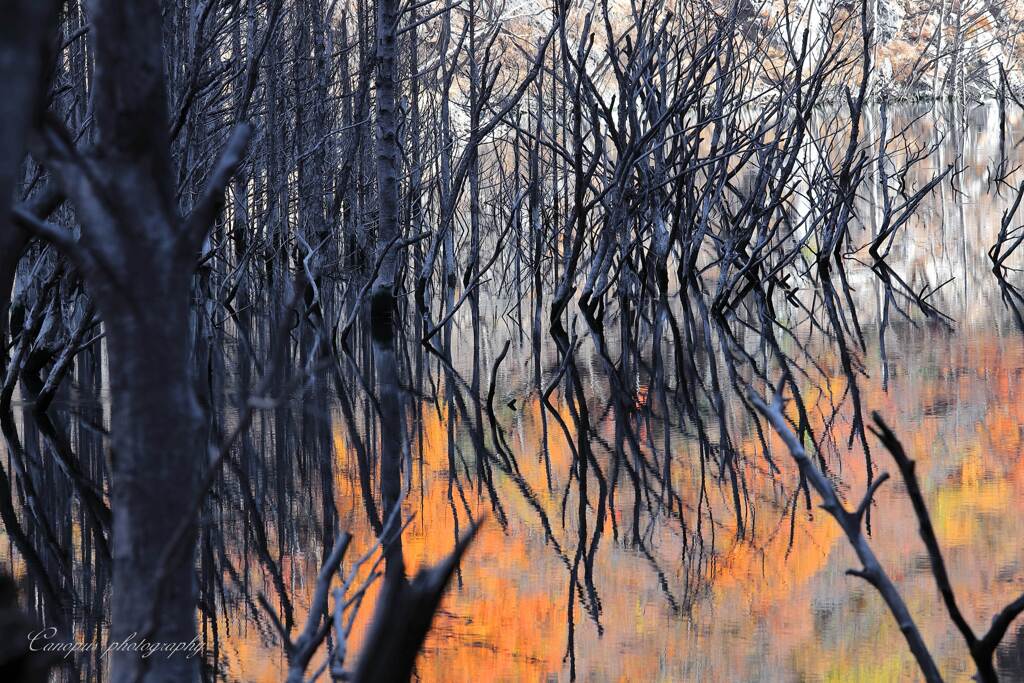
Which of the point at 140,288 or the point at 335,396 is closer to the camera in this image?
the point at 140,288

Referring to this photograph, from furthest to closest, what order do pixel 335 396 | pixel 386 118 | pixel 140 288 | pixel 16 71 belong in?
1. pixel 386 118
2. pixel 335 396
3. pixel 140 288
4. pixel 16 71

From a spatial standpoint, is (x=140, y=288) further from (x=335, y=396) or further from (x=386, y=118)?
(x=386, y=118)

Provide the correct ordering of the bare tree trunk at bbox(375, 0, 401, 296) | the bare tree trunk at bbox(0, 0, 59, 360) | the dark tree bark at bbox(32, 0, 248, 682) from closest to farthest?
the bare tree trunk at bbox(0, 0, 59, 360) → the dark tree bark at bbox(32, 0, 248, 682) → the bare tree trunk at bbox(375, 0, 401, 296)

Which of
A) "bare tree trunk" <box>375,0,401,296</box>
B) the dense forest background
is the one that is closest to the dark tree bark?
the dense forest background

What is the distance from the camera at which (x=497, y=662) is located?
8.18ft

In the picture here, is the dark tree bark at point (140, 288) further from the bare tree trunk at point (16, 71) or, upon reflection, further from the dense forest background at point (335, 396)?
the bare tree trunk at point (16, 71)

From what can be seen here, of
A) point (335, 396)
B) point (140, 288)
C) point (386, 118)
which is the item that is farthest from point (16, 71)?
point (386, 118)

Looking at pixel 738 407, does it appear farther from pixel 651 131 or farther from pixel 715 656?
pixel 715 656

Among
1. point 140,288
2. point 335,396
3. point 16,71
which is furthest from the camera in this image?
point 335,396

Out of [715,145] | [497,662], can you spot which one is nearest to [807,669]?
[497,662]

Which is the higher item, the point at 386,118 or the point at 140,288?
the point at 386,118

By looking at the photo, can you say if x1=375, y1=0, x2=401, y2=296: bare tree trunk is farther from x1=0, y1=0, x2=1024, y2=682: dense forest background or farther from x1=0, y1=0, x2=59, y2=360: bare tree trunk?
x1=0, y1=0, x2=59, y2=360: bare tree trunk

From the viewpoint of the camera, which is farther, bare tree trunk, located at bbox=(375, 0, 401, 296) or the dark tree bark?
bare tree trunk, located at bbox=(375, 0, 401, 296)

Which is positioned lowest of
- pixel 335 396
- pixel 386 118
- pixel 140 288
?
pixel 140 288
